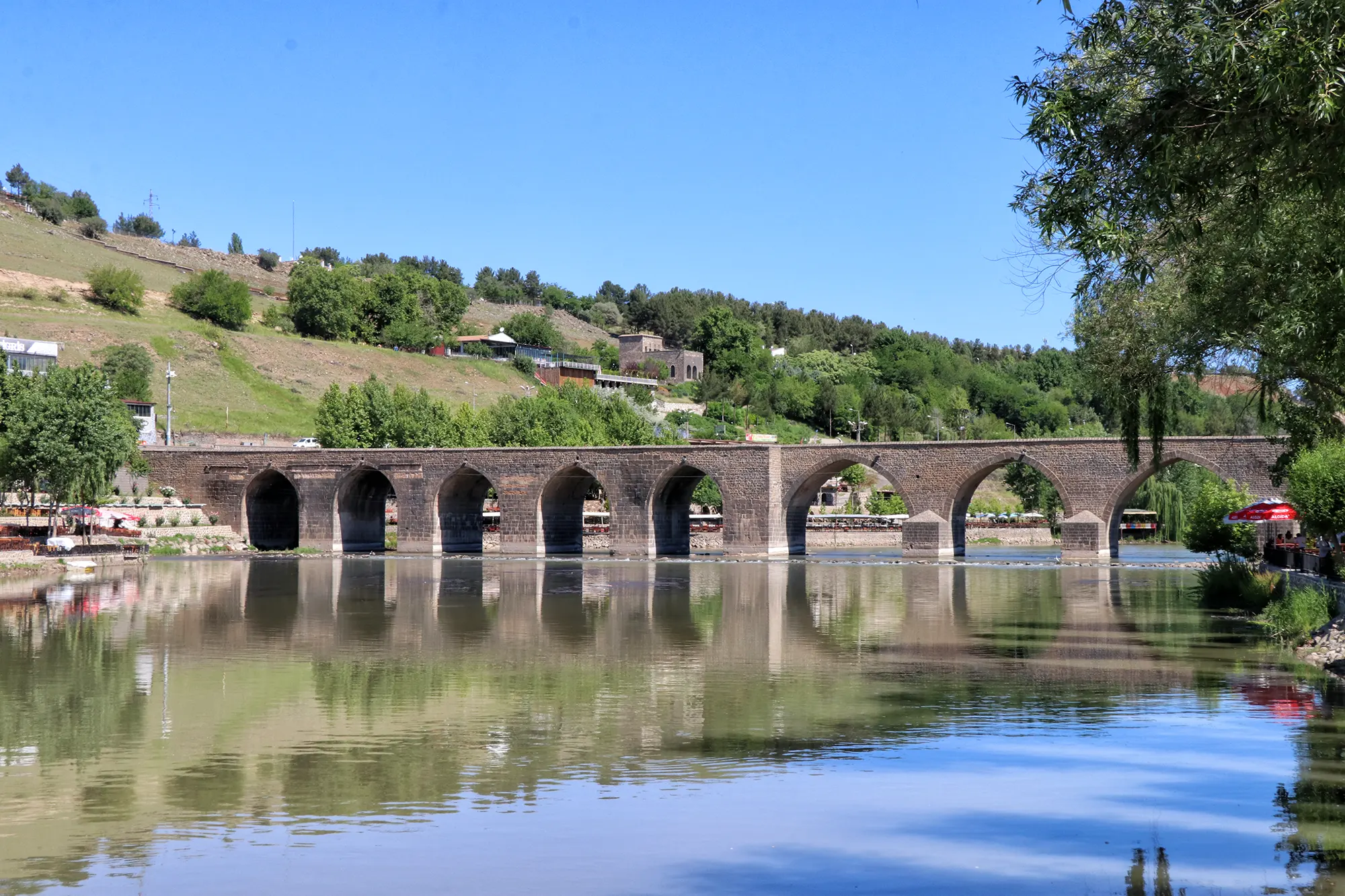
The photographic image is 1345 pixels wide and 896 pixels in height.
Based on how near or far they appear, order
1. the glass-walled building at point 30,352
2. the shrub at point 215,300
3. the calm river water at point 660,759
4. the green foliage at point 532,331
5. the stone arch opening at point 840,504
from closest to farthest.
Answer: the calm river water at point 660,759 → the stone arch opening at point 840,504 → the glass-walled building at point 30,352 → the shrub at point 215,300 → the green foliage at point 532,331

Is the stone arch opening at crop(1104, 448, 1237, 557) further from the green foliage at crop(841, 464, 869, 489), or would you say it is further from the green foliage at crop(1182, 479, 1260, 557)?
the green foliage at crop(841, 464, 869, 489)

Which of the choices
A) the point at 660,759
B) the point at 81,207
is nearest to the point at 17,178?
the point at 81,207

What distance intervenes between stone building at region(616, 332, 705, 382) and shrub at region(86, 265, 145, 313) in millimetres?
42326

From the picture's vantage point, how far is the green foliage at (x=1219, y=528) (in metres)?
32.8

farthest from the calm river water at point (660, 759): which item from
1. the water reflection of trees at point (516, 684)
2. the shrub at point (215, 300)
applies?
the shrub at point (215, 300)

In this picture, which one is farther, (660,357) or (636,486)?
(660,357)

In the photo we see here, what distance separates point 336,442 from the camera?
62.1m

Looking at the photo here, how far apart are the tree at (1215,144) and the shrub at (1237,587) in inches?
499

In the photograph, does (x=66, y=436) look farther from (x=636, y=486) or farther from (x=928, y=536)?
(x=928, y=536)

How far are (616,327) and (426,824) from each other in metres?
140

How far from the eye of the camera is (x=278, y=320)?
3770 inches

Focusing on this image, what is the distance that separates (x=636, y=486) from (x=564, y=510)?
443 cm

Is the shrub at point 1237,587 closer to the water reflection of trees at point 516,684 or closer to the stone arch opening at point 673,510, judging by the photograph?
the water reflection of trees at point 516,684

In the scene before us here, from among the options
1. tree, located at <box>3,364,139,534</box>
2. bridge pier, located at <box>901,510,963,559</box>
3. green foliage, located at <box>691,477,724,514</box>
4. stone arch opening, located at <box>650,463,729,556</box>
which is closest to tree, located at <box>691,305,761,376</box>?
green foliage, located at <box>691,477,724,514</box>
